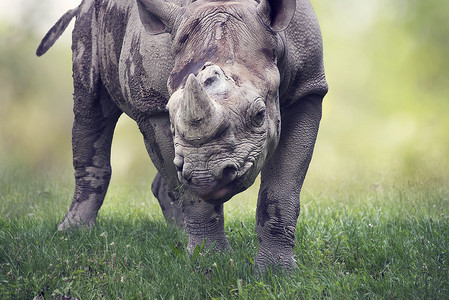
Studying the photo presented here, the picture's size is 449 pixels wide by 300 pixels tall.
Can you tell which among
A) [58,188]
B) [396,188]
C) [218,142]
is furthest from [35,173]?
[218,142]

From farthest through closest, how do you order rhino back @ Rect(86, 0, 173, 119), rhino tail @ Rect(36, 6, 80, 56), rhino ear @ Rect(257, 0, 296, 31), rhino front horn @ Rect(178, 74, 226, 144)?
1. rhino tail @ Rect(36, 6, 80, 56)
2. rhino back @ Rect(86, 0, 173, 119)
3. rhino ear @ Rect(257, 0, 296, 31)
4. rhino front horn @ Rect(178, 74, 226, 144)

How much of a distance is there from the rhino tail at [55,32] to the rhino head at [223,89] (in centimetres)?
233

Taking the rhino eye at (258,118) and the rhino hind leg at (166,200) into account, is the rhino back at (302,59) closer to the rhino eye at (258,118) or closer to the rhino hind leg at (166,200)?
the rhino eye at (258,118)

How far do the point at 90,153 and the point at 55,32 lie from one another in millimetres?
1194

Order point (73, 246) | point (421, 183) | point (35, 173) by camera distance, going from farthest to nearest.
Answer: point (35, 173)
point (421, 183)
point (73, 246)

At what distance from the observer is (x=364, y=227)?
162 inches

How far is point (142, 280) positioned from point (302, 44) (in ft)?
5.30

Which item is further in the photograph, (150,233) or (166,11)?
(150,233)

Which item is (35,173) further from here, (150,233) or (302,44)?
(302,44)

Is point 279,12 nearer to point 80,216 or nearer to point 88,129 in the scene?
point 88,129

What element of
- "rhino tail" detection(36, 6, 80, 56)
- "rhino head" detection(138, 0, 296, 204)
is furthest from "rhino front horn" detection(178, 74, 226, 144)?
"rhino tail" detection(36, 6, 80, 56)

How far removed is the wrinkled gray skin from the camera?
254 centimetres

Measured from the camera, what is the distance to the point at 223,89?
254 centimetres

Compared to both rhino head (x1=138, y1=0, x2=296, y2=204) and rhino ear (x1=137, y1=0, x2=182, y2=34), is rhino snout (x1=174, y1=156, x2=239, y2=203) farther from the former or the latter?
rhino ear (x1=137, y1=0, x2=182, y2=34)
